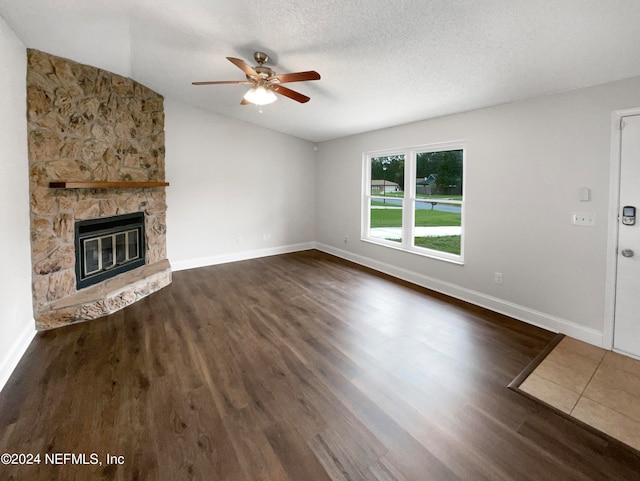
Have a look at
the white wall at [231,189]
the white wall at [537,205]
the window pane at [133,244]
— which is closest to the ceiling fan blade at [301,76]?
the white wall at [537,205]

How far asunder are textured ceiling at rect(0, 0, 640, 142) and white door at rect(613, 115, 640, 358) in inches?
21.4

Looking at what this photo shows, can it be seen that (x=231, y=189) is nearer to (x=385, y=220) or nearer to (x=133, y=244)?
(x=133, y=244)

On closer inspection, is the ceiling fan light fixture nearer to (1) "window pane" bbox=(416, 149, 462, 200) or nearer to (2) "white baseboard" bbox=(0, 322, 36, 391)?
(1) "window pane" bbox=(416, 149, 462, 200)

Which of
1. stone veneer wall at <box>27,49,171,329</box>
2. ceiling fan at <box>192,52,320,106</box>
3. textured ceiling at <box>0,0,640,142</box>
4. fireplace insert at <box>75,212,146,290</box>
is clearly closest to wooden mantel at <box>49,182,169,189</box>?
stone veneer wall at <box>27,49,171,329</box>

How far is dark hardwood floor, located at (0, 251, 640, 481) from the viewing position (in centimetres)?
157

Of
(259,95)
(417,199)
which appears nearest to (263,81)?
(259,95)

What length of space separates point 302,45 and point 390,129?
246 centimetres

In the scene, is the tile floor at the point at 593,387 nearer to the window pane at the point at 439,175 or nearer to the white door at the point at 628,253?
the white door at the point at 628,253

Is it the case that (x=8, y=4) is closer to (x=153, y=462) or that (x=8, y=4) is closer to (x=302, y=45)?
(x=302, y=45)

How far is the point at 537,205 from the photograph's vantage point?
315 cm

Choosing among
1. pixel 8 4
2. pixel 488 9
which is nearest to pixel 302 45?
pixel 488 9

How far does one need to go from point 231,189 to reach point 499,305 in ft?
15.2

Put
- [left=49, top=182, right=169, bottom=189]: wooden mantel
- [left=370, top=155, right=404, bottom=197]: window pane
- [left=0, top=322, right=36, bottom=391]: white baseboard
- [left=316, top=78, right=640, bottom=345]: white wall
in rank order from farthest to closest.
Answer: [left=370, top=155, right=404, bottom=197]: window pane → [left=49, top=182, right=169, bottom=189]: wooden mantel → [left=316, top=78, right=640, bottom=345]: white wall → [left=0, top=322, right=36, bottom=391]: white baseboard

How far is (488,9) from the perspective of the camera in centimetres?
197
